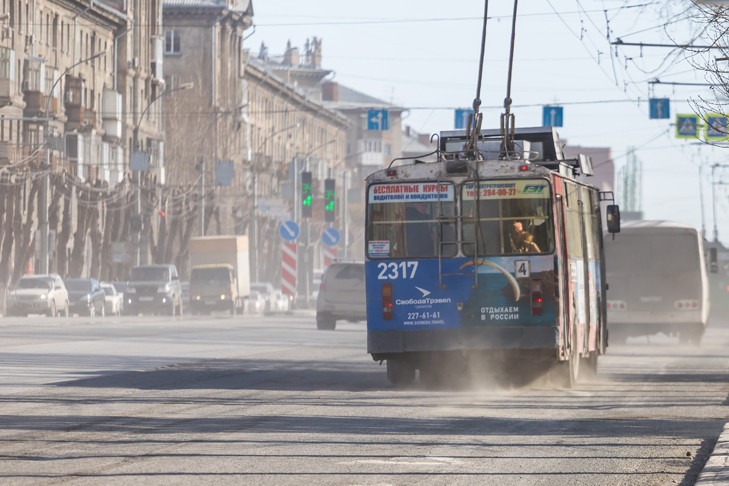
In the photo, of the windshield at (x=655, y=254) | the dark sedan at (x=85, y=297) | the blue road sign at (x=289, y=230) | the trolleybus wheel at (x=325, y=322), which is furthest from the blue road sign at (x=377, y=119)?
the windshield at (x=655, y=254)

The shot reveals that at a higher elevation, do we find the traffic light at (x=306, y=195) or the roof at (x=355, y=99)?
the roof at (x=355, y=99)

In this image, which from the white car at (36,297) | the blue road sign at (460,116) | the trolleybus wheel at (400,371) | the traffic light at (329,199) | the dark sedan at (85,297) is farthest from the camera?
the dark sedan at (85,297)

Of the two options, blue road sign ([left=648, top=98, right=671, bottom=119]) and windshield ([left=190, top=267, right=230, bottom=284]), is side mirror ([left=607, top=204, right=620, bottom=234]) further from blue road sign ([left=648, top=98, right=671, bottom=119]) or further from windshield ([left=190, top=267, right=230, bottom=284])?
windshield ([left=190, top=267, right=230, bottom=284])

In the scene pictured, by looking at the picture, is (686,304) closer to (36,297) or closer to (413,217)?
(413,217)

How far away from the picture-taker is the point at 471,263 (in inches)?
729

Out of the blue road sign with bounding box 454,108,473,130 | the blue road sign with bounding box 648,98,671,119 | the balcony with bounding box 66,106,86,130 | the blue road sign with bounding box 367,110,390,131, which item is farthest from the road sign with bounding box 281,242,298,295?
the balcony with bounding box 66,106,86,130

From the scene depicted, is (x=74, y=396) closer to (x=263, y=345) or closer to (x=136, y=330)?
(x=263, y=345)

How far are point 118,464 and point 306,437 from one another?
2491 millimetres

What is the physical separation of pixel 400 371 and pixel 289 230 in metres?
40.6

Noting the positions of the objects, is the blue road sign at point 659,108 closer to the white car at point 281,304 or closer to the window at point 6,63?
the white car at point 281,304

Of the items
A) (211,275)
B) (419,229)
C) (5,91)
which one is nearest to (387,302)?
(419,229)

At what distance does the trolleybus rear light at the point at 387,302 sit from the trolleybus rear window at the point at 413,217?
1.28 feet

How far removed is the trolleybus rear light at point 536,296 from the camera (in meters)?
18.2

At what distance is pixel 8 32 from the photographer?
Result: 67562 mm
